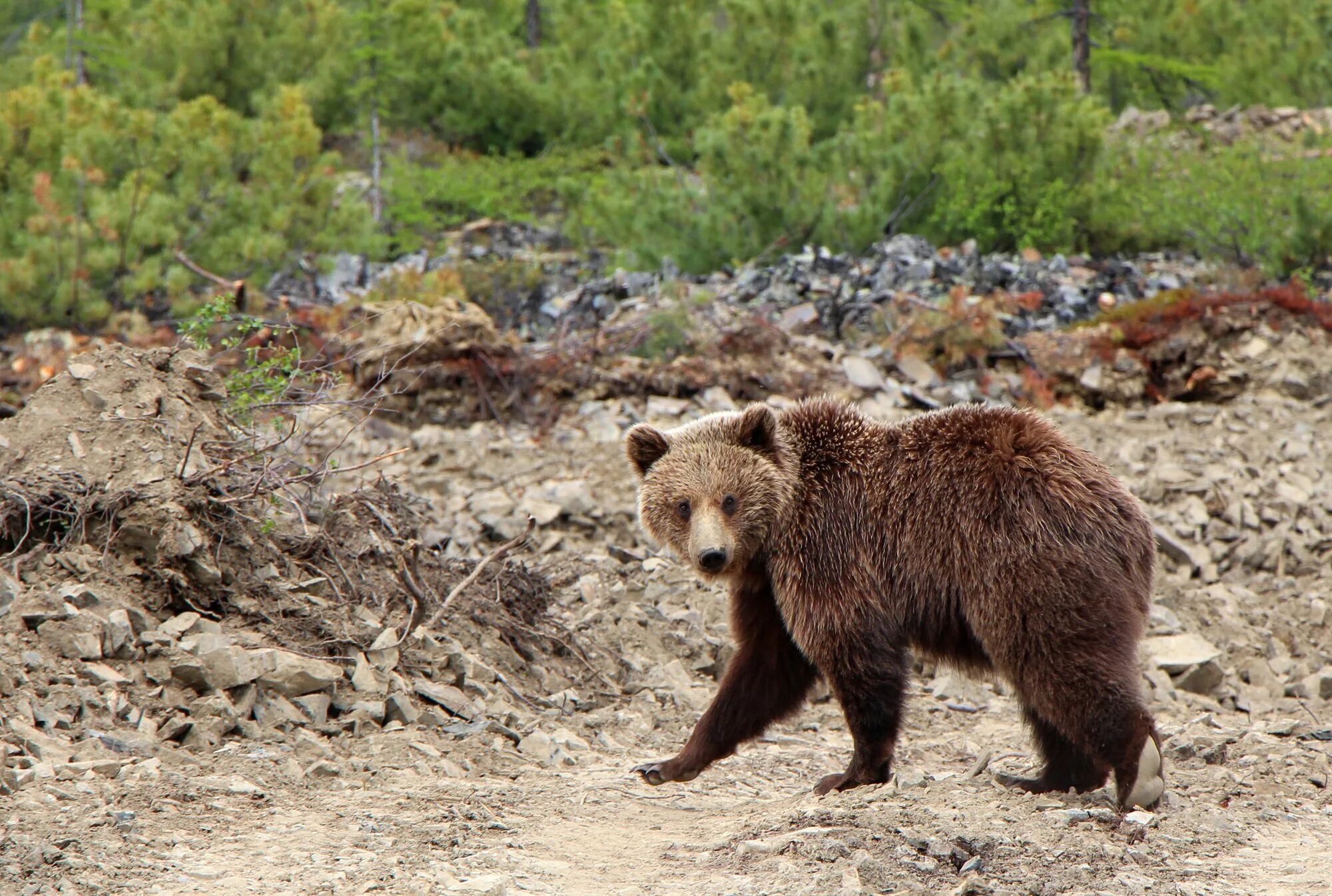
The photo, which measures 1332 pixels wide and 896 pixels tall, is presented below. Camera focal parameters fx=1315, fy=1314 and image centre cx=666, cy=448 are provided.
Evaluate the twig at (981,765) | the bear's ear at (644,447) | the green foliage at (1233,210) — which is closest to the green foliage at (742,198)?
the green foliage at (1233,210)

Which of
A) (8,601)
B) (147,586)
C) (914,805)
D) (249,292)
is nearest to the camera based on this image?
(914,805)

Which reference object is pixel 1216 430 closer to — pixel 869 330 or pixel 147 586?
pixel 869 330

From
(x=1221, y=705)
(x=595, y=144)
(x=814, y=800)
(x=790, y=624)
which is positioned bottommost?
(x=595, y=144)

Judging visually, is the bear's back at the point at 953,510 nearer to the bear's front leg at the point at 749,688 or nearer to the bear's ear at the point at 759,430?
the bear's ear at the point at 759,430

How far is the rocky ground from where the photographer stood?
3.66 m

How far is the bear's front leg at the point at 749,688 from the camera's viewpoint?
16.0ft

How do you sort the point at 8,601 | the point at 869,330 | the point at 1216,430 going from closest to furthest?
the point at 8,601, the point at 1216,430, the point at 869,330

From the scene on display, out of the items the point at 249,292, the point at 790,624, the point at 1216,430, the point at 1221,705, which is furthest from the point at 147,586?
the point at 249,292

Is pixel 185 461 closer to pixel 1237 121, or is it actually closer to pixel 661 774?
pixel 661 774

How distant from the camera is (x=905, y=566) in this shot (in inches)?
183

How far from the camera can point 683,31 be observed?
23.1m

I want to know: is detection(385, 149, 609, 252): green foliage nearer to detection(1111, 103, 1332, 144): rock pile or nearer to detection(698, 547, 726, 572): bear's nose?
detection(1111, 103, 1332, 144): rock pile

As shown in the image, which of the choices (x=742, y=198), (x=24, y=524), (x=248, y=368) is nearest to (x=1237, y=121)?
(x=742, y=198)

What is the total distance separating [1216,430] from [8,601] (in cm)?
845
